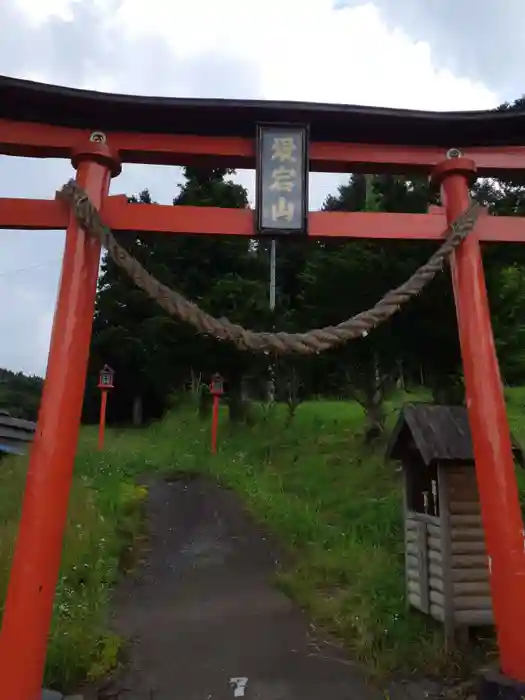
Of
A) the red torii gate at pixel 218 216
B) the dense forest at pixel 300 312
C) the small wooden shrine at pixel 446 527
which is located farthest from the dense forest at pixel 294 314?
the small wooden shrine at pixel 446 527

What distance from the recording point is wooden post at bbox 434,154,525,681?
4168 mm

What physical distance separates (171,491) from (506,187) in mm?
17767

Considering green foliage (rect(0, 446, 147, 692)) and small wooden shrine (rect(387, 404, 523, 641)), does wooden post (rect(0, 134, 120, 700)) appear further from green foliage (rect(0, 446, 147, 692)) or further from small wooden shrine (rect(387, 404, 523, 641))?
small wooden shrine (rect(387, 404, 523, 641))

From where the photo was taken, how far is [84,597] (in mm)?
6547

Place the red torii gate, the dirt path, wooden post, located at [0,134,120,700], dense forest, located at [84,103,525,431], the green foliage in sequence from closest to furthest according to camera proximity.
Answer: wooden post, located at [0,134,120,700], the red torii gate, the dirt path, the green foliage, dense forest, located at [84,103,525,431]

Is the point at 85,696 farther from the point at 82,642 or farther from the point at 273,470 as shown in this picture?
the point at 273,470

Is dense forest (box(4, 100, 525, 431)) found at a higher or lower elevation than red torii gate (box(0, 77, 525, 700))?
higher

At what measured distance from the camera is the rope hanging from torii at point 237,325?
3.99 m

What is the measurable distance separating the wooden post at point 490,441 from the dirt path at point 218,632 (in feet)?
3.73

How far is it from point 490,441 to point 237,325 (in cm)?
203

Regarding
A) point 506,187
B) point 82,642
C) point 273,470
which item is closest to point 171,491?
point 273,470

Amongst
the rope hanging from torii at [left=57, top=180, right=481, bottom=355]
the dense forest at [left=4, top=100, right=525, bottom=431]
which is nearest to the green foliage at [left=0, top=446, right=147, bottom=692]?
the rope hanging from torii at [left=57, top=180, right=481, bottom=355]

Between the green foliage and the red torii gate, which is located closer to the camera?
the red torii gate

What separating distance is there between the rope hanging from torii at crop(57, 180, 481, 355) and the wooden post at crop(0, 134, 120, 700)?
0.25 meters
